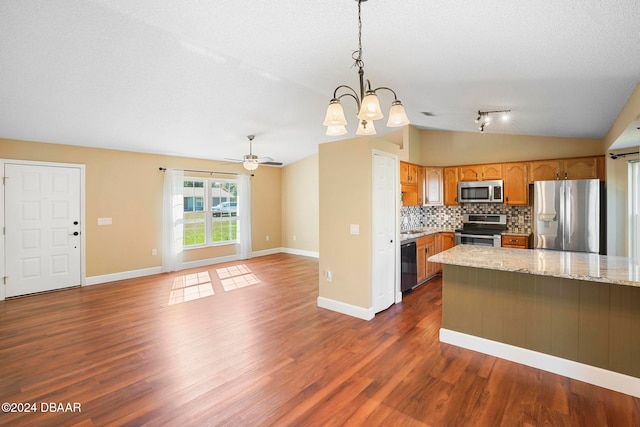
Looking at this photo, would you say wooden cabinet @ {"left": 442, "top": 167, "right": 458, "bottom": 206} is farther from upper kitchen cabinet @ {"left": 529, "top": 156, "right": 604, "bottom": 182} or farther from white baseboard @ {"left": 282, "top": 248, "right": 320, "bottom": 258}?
white baseboard @ {"left": 282, "top": 248, "right": 320, "bottom": 258}

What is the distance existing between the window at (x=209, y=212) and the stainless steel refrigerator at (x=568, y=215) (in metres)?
6.52

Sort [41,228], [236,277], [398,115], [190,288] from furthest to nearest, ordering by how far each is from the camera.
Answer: [236,277] → [190,288] → [41,228] → [398,115]

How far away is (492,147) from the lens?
5.69m

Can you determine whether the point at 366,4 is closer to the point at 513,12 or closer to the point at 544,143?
the point at 513,12

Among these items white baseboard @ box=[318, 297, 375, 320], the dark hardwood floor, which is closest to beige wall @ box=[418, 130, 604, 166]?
the dark hardwood floor

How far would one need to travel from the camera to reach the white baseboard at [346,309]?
151 inches

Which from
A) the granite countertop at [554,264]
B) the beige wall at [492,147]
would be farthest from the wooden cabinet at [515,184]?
the granite countertop at [554,264]

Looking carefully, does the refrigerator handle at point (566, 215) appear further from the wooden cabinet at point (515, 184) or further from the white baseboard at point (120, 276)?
the white baseboard at point (120, 276)

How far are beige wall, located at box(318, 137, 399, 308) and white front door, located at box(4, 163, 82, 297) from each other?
457 cm

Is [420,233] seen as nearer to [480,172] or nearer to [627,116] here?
[480,172]

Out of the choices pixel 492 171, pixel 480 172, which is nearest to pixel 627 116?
pixel 492 171

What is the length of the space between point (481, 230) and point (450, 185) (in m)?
1.06

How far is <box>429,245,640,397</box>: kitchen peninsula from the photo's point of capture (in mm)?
2340

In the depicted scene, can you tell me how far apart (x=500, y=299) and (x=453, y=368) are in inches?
A: 32.0
